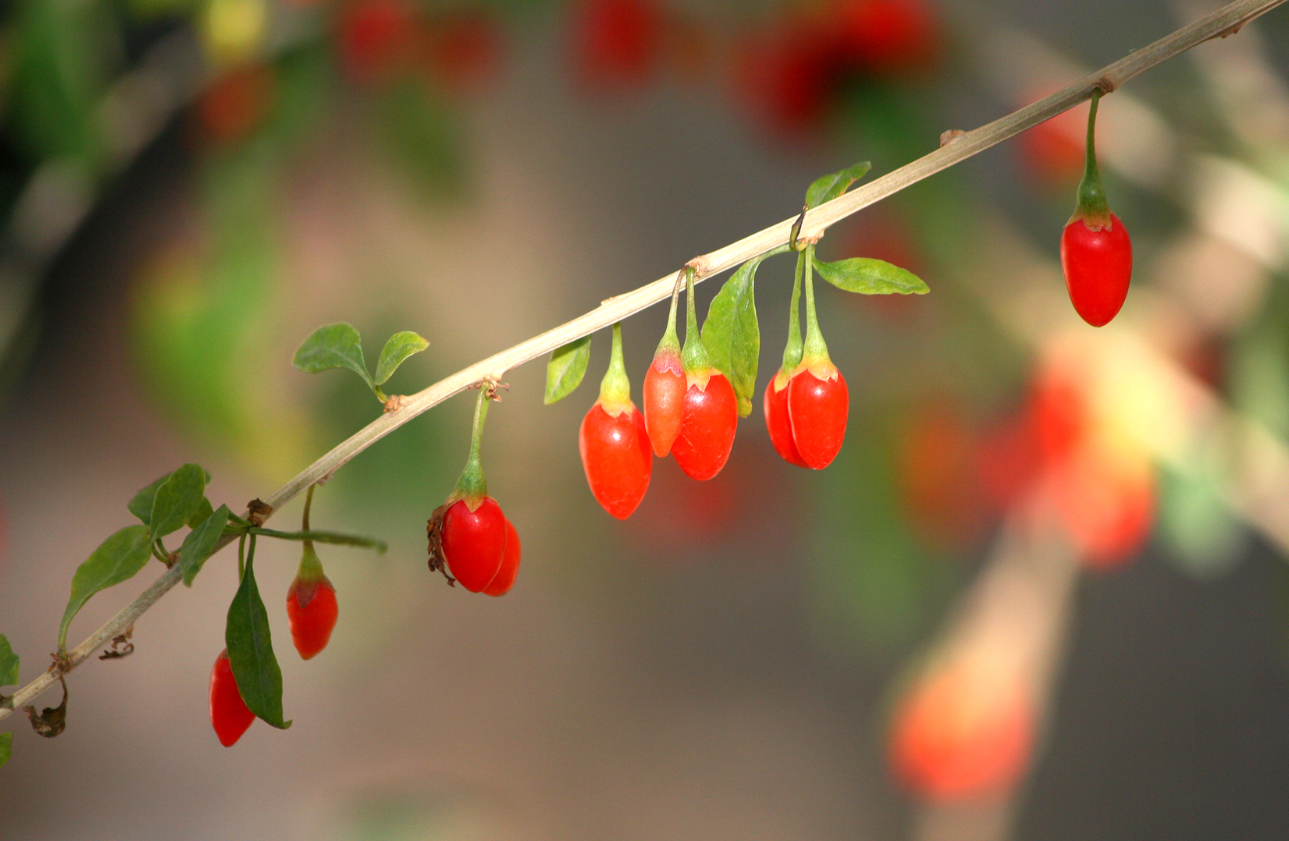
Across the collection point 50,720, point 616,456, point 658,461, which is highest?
point 658,461

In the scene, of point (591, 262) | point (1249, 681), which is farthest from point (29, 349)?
point (1249, 681)

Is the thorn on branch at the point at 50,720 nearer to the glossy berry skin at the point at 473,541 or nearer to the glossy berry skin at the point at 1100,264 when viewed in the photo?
the glossy berry skin at the point at 473,541

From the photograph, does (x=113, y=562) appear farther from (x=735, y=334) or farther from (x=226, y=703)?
(x=735, y=334)

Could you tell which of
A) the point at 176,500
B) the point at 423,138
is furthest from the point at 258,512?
the point at 423,138

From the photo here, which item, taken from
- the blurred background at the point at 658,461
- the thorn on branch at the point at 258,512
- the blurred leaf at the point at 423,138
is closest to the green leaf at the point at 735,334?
the thorn on branch at the point at 258,512

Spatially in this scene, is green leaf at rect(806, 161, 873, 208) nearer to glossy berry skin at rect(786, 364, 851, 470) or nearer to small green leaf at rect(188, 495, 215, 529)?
glossy berry skin at rect(786, 364, 851, 470)

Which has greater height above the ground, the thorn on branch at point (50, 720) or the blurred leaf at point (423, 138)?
the blurred leaf at point (423, 138)
